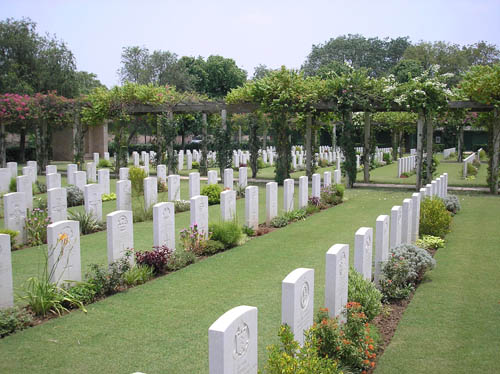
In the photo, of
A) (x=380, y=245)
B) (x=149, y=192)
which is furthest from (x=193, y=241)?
(x=149, y=192)

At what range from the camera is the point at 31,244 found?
9.66 m

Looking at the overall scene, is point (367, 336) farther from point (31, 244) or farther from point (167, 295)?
point (31, 244)

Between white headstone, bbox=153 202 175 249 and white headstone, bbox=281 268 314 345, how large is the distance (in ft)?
13.1

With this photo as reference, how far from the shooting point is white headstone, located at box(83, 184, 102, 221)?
1076 cm

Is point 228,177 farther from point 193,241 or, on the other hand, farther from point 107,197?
point 193,241

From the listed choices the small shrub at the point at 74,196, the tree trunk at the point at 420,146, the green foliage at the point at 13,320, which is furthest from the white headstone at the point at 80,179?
the tree trunk at the point at 420,146

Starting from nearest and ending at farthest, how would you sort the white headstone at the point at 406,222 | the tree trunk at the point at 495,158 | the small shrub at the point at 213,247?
the white headstone at the point at 406,222
the small shrub at the point at 213,247
the tree trunk at the point at 495,158

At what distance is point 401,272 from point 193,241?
12.0ft

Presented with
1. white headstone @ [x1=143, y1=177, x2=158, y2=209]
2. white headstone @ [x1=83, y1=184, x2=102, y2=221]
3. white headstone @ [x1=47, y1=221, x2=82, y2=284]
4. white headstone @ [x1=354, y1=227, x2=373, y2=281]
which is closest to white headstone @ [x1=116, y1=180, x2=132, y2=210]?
white headstone @ [x1=143, y1=177, x2=158, y2=209]

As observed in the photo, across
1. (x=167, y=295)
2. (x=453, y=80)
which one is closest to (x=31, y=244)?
(x=167, y=295)

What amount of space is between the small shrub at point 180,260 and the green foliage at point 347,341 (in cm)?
370

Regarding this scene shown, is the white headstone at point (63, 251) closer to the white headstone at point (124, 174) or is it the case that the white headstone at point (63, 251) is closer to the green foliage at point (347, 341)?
the green foliage at point (347, 341)

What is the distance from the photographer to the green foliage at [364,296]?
557cm

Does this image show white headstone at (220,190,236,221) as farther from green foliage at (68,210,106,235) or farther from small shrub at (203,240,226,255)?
green foliage at (68,210,106,235)
